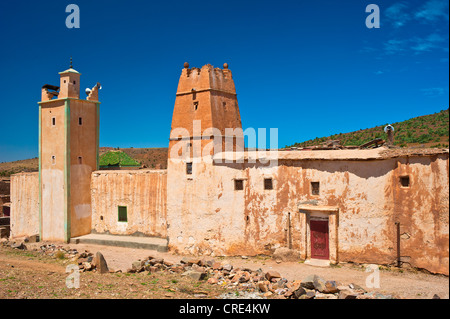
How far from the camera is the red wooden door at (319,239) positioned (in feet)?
48.7

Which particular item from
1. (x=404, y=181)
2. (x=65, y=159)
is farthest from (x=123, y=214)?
(x=404, y=181)

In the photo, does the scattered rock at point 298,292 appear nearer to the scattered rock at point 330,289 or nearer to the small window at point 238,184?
the scattered rock at point 330,289

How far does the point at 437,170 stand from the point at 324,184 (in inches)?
155

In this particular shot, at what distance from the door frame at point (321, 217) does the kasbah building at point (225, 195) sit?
4cm

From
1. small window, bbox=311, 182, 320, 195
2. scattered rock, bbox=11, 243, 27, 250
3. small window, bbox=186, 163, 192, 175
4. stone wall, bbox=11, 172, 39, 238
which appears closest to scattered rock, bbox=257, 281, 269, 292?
small window, bbox=311, 182, 320, 195

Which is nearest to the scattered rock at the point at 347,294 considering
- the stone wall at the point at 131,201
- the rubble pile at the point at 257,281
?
the rubble pile at the point at 257,281

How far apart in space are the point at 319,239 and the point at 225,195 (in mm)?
4354

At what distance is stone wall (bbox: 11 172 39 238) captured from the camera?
22.8 metres

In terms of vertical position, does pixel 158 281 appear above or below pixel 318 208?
below

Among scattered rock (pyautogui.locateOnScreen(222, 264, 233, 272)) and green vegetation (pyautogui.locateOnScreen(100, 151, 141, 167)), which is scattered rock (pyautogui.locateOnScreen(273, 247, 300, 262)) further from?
green vegetation (pyautogui.locateOnScreen(100, 151, 141, 167))

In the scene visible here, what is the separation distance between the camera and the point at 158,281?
517 inches

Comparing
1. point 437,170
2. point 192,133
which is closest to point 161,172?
point 192,133

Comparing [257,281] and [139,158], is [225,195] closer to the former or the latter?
[257,281]
